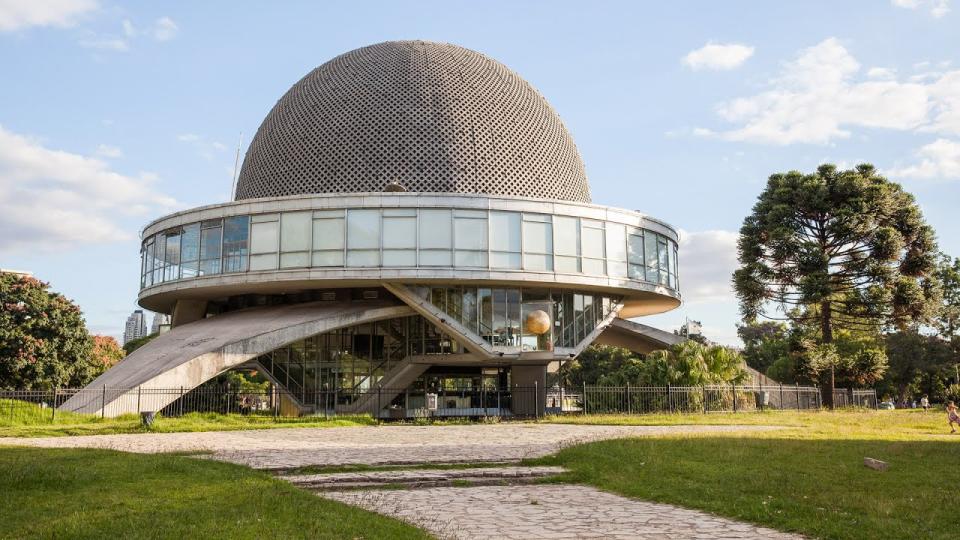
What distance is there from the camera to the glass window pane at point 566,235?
82.7ft

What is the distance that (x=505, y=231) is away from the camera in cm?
2470

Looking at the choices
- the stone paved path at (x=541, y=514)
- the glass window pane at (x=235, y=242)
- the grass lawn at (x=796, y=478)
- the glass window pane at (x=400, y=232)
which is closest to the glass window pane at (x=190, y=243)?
the glass window pane at (x=235, y=242)

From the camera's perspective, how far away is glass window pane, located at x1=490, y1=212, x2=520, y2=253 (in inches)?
965

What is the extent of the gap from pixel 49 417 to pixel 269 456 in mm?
8486

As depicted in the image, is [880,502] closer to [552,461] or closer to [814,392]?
[552,461]

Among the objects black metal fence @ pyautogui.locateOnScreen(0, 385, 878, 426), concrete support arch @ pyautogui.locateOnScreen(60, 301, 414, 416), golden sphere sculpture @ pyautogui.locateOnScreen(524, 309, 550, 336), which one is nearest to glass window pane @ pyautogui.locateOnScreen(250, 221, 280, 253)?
concrete support arch @ pyautogui.locateOnScreen(60, 301, 414, 416)

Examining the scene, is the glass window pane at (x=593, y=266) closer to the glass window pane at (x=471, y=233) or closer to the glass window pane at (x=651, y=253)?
the glass window pane at (x=651, y=253)

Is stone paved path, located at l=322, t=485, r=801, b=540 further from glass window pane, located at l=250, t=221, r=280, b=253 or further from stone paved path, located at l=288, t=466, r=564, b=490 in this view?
glass window pane, located at l=250, t=221, r=280, b=253

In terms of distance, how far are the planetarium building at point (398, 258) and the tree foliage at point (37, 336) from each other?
382cm

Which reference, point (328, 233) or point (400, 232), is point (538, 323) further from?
point (328, 233)

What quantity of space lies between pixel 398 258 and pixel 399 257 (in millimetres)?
41

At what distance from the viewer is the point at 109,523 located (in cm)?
617

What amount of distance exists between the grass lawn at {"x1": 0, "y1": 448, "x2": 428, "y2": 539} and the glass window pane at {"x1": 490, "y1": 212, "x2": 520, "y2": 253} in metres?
15.5

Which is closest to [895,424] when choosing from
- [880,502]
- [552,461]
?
[552,461]
